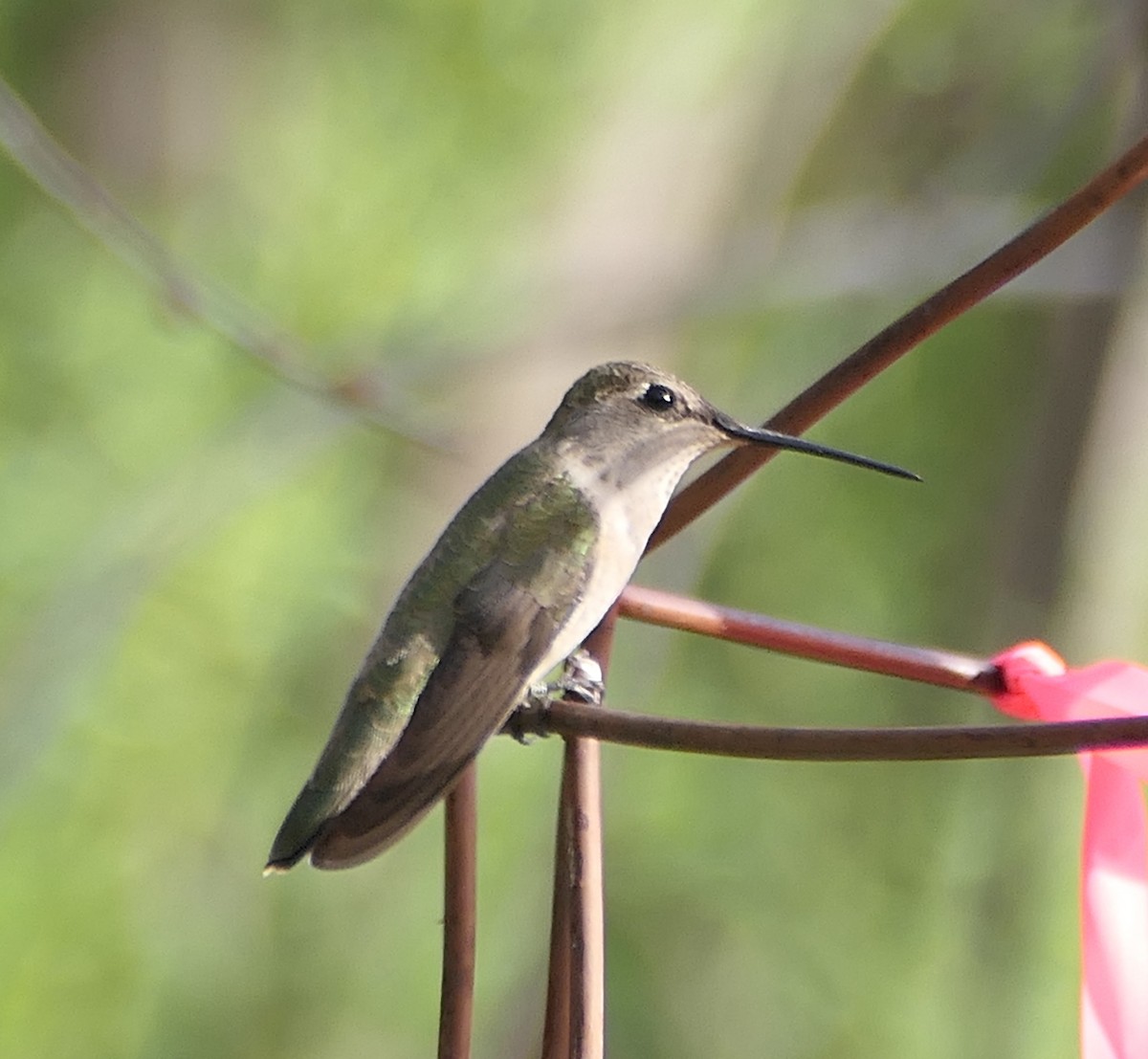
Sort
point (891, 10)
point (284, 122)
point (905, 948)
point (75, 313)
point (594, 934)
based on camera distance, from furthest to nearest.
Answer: point (284, 122)
point (75, 313)
point (905, 948)
point (891, 10)
point (594, 934)

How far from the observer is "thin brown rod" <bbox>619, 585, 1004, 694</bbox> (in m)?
1.12

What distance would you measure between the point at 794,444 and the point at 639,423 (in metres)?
0.42

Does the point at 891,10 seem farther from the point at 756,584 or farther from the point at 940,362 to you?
the point at 756,584

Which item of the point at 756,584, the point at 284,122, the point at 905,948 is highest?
the point at 284,122

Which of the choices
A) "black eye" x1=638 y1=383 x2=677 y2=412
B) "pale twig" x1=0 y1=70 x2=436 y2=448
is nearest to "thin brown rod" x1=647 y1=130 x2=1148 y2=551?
"black eye" x1=638 y1=383 x2=677 y2=412

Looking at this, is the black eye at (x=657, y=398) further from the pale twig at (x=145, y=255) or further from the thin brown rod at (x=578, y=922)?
the pale twig at (x=145, y=255)

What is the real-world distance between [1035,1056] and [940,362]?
198 cm

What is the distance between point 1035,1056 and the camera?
3.59m

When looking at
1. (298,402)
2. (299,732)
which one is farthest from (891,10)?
(299,732)

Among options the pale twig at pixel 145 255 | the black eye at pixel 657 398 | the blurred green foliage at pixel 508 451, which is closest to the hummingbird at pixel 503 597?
the black eye at pixel 657 398

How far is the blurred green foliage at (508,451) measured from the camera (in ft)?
12.9

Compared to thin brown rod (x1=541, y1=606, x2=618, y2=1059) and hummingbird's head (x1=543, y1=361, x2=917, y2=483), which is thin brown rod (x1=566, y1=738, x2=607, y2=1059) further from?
hummingbird's head (x1=543, y1=361, x2=917, y2=483)

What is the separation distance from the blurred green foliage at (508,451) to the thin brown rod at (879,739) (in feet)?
8.57

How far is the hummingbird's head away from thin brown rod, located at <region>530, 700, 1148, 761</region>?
29.3 inches
